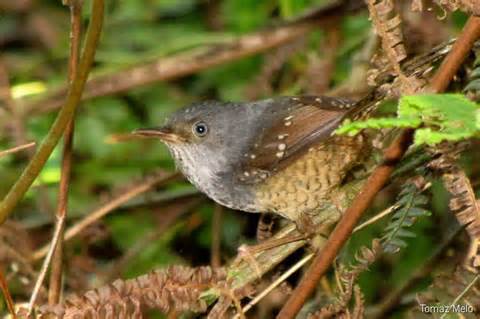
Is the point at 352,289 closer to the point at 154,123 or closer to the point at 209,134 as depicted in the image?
the point at 209,134

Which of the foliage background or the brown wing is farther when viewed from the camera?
the foliage background

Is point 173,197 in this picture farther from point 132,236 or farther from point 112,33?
point 112,33

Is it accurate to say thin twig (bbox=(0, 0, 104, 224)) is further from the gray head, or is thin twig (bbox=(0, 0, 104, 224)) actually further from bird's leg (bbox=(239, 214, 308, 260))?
the gray head

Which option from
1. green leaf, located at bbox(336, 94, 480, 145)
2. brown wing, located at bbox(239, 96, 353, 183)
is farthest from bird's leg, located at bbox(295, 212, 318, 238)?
green leaf, located at bbox(336, 94, 480, 145)

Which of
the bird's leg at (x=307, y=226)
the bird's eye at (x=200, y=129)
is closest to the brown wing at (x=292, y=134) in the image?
the bird's eye at (x=200, y=129)

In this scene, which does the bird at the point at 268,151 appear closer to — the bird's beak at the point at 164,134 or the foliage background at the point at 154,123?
the bird's beak at the point at 164,134

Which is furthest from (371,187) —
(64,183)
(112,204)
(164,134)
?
(112,204)

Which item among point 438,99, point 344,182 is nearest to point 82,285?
point 344,182
